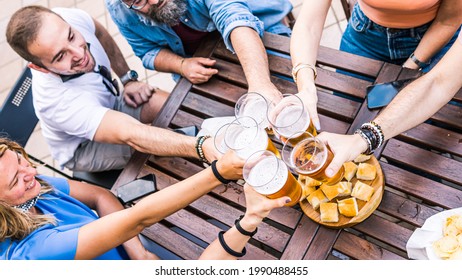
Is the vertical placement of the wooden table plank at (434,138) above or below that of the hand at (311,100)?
above

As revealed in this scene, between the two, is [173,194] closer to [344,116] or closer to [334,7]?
[344,116]

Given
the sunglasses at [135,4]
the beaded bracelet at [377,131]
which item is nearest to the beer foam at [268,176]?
the beaded bracelet at [377,131]

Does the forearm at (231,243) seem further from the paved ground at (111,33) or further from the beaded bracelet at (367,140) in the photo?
the paved ground at (111,33)

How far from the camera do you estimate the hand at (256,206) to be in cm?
131

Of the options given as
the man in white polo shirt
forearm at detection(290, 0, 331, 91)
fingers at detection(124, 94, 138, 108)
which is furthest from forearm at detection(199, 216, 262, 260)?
fingers at detection(124, 94, 138, 108)

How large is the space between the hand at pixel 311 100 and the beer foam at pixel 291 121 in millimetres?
116

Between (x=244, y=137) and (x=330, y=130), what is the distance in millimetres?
353

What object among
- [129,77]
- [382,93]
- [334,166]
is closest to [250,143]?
[334,166]

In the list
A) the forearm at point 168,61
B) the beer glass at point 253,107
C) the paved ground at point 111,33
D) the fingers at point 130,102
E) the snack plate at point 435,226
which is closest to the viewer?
the snack plate at point 435,226

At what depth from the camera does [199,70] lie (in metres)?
1.96

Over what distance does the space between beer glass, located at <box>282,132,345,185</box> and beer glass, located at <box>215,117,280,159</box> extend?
90 millimetres

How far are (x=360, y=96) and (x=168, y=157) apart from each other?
80 centimetres

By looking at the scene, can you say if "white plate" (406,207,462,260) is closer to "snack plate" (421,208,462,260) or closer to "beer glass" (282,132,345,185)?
"snack plate" (421,208,462,260)

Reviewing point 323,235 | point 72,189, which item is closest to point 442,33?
point 323,235
